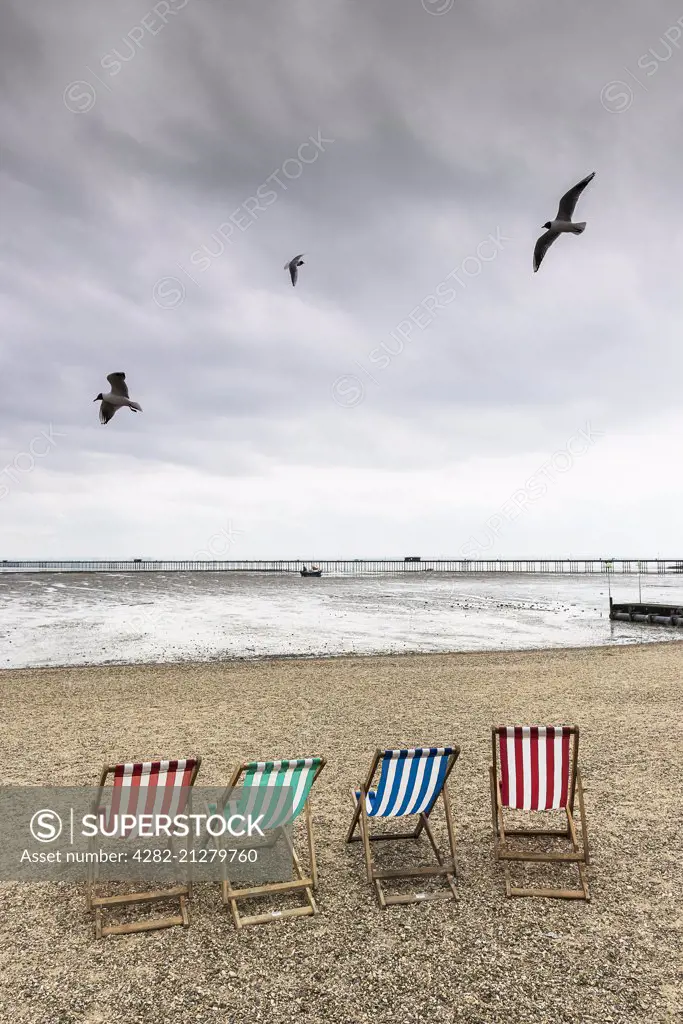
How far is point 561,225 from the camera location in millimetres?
6922

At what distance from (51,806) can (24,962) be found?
98.7 inches

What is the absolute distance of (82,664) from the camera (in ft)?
50.4

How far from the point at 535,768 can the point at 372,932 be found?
1458 mm

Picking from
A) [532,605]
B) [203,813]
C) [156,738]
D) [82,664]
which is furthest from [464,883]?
[532,605]

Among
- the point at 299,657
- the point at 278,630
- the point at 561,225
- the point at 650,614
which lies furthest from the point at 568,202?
the point at 650,614

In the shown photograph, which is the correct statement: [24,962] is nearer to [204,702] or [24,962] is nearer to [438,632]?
[204,702]

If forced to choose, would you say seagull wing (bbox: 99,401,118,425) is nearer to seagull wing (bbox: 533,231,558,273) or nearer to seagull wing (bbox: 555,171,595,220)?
seagull wing (bbox: 533,231,558,273)

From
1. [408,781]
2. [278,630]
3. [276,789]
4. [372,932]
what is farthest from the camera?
[278,630]

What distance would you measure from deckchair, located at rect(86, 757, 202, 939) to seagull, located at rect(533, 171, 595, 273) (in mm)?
5692

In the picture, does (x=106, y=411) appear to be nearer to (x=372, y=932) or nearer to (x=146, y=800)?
(x=146, y=800)

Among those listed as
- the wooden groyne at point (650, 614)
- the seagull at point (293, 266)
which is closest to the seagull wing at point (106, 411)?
the seagull at point (293, 266)

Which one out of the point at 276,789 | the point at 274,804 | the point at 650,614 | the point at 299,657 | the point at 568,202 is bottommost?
the point at 299,657

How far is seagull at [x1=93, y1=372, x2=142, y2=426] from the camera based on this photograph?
6609 millimetres

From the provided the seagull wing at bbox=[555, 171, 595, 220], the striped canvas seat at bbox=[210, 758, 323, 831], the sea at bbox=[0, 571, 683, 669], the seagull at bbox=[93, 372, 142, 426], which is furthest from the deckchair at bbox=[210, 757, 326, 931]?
the sea at bbox=[0, 571, 683, 669]
